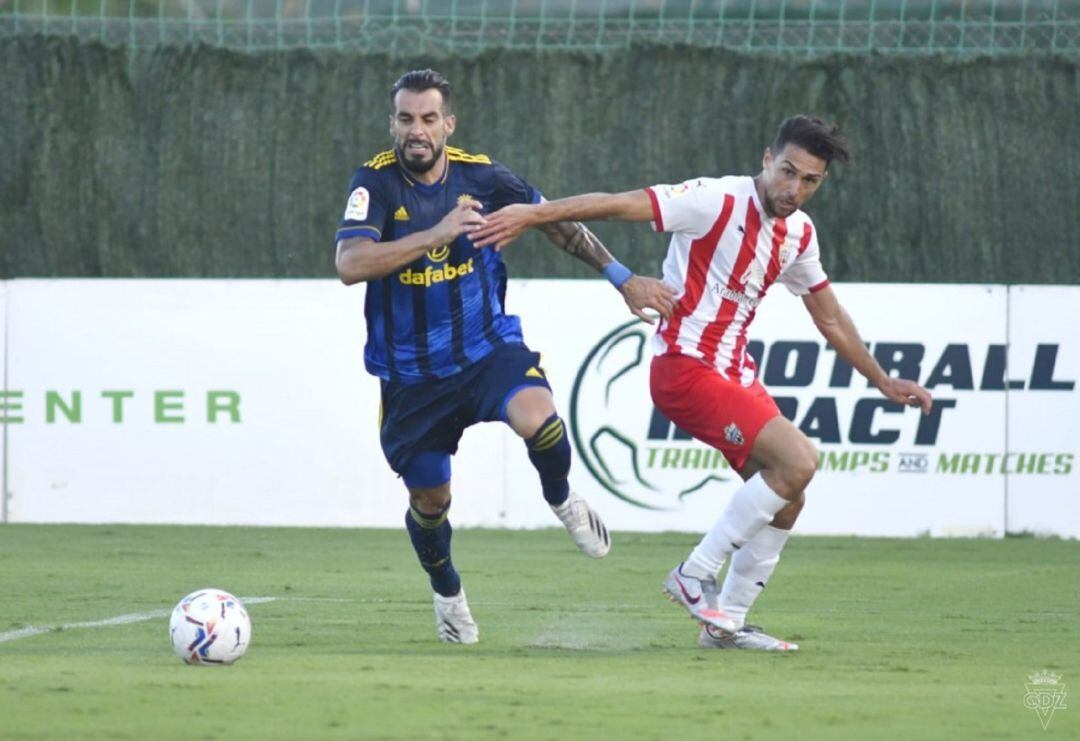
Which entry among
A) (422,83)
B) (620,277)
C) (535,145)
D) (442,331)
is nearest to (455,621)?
(442,331)

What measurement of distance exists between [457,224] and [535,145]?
8642 mm

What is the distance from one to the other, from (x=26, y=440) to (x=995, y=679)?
9960 millimetres

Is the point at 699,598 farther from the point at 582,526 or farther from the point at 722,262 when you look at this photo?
the point at 722,262

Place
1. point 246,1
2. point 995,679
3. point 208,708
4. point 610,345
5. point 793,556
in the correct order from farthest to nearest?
point 246,1
point 610,345
point 793,556
point 995,679
point 208,708

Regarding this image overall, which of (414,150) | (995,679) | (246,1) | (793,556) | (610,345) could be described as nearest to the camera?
(995,679)

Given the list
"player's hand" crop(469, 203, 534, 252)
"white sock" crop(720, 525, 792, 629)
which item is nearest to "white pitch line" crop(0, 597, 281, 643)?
"player's hand" crop(469, 203, 534, 252)

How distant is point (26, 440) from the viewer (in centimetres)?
1534

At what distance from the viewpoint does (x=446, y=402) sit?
8.66 meters

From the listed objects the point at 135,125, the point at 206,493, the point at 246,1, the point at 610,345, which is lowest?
the point at 206,493

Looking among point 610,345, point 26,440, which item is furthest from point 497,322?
point 26,440

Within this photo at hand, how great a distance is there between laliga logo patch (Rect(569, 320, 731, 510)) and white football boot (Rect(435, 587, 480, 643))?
256 inches

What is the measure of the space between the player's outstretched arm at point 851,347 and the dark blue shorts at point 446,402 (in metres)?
1.28

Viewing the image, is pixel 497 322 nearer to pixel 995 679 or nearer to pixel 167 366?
pixel 995 679

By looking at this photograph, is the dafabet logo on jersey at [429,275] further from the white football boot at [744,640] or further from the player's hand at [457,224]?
the white football boot at [744,640]
